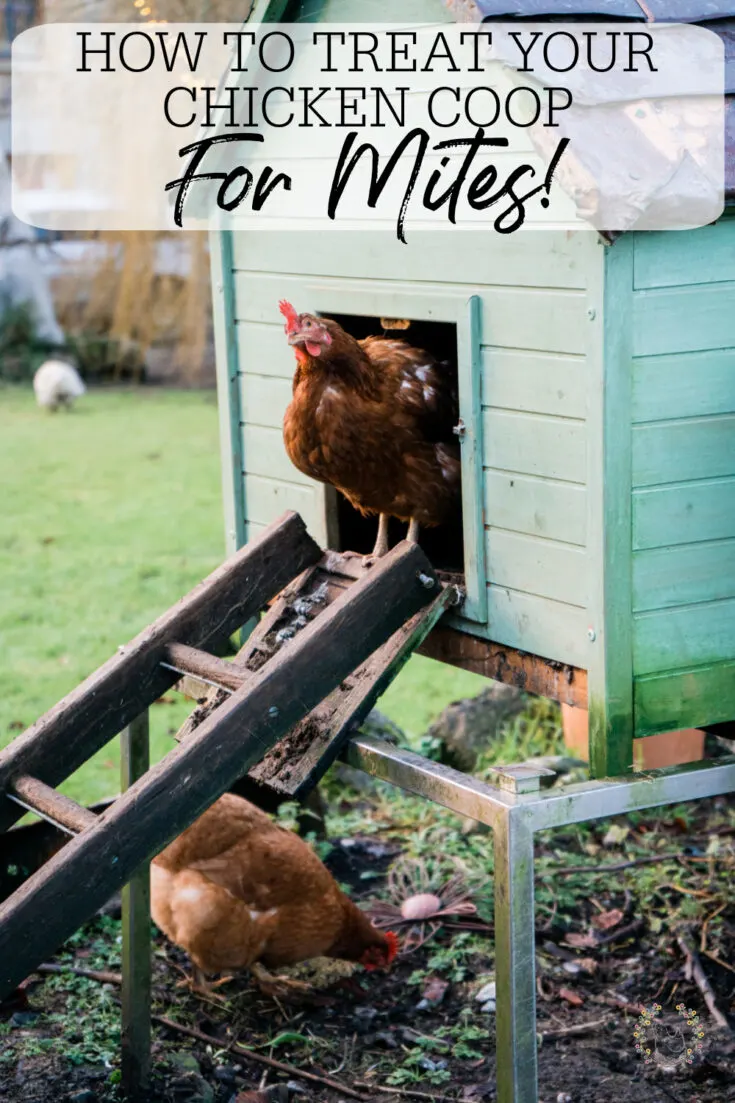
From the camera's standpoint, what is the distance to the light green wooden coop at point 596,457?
2.61 meters

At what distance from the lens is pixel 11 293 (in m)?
13.1

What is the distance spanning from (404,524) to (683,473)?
1.31m

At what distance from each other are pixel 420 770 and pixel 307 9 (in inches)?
75.5

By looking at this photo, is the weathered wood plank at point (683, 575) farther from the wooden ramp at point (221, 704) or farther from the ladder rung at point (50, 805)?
the ladder rung at point (50, 805)

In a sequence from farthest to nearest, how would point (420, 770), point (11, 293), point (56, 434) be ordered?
point (11, 293) → point (56, 434) → point (420, 770)

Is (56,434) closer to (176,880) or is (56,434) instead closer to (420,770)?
(176,880)

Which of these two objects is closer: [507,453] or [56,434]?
[507,453]

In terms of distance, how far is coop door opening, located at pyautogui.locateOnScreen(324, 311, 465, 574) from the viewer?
3.59 metres

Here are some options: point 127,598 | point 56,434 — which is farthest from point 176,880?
point 56,434

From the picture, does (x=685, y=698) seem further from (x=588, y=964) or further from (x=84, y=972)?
(x=84, y=972)

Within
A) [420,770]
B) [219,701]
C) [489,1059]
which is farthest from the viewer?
[489,1059]

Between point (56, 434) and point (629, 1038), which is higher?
point (56, 434)

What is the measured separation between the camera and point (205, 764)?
2.63 m

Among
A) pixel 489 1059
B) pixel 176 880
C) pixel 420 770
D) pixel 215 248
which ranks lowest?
pixel 489 1059
